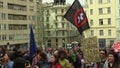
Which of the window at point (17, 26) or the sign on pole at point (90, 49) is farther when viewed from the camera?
the window at point (17, 26)

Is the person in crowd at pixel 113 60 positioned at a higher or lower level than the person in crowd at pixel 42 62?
higher

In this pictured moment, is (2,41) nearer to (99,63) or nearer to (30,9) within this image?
(30,9)

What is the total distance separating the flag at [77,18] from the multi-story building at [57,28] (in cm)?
7182

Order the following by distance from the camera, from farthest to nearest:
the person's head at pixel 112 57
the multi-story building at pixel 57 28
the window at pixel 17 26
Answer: the multi-story building at pixel 57 28 → the window at pixel 17 26 → the person's head at pixel 112 57

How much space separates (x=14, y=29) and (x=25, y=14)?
4.78 m

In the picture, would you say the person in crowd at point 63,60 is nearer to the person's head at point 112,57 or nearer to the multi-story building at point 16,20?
the person's head at point 112,57

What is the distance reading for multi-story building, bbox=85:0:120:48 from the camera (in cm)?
7162

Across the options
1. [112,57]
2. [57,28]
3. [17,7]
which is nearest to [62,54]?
[112,57]

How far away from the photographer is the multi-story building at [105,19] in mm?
71625

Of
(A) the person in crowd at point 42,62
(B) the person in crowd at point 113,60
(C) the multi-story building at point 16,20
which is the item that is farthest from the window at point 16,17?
(B) the person in crowd at point 113,60

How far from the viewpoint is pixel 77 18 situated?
13984 mm

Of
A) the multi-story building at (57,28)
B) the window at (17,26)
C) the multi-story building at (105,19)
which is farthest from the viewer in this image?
the multi-story building at (57,28)

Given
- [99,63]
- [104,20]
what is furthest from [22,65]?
[104,20]

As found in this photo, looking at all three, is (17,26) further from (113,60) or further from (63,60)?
(113,60)
